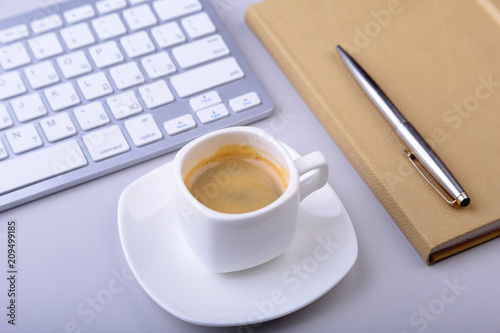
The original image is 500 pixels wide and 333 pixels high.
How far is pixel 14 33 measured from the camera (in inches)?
24.9

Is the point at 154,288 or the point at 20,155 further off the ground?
the point at 20,155

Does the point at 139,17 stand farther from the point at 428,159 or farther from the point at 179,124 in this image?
the point at 428,159

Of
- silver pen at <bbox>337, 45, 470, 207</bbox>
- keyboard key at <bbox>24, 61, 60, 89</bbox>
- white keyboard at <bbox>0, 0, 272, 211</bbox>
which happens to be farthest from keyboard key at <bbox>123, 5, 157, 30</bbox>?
silver pen at <bbox>337, 45, 470, 207</bbox>

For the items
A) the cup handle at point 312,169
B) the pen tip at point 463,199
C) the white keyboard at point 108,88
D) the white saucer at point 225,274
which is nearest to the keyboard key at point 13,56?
the white keyboard at point 108,88

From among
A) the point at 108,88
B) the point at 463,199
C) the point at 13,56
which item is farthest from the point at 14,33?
the point at 463,199

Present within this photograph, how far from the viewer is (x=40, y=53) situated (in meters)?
0.61

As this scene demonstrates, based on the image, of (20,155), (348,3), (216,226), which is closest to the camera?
(216,226)

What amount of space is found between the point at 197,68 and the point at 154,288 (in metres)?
0.26

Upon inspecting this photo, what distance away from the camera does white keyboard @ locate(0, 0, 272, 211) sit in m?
0.55

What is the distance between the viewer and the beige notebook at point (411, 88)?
52 centimetres

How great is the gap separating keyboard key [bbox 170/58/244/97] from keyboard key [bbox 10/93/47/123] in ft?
0.45

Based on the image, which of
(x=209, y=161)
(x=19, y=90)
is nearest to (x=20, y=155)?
(x=19, y=90)

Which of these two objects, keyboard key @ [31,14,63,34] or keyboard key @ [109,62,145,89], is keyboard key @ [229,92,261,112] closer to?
keyboard key @ [109,62,145,89]

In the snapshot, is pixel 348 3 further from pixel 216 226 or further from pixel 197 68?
pixel 216 226
